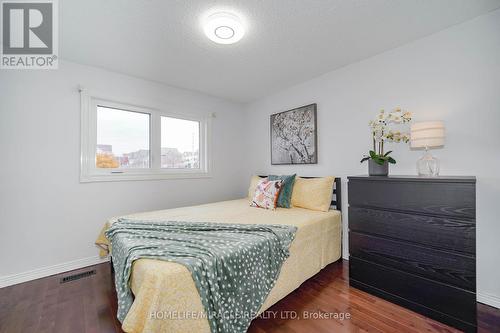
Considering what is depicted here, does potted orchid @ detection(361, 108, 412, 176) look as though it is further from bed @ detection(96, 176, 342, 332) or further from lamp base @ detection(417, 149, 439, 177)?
bed @ detection(96, 176, 342, 332)

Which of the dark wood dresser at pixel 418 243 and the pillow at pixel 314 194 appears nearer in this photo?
the dark wood dresser at pixel 418 243

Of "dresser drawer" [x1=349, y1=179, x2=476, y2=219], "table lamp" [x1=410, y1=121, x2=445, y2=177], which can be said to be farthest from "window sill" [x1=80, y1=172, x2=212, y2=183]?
"table lamp" [x1=410, y1=121, x2=445, y2=177]

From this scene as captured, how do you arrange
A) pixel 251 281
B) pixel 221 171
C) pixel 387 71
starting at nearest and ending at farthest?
pixel 251 281 → pixel 387 71 → pixel 221 171

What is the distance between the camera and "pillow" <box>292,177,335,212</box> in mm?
2510

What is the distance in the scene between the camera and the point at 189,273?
117cm

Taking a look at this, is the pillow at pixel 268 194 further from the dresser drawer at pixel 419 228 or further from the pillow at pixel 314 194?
the dresser drawer at pixel 419 228

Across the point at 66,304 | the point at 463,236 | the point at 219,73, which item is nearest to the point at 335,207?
the point at 463,236

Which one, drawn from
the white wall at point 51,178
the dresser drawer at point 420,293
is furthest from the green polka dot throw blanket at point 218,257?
the white wall at point 51,178

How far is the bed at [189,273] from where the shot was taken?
107cm

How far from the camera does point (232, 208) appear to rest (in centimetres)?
270

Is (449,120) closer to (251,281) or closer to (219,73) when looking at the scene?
(251,281)

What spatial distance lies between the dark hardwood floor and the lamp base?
1110 millimetres

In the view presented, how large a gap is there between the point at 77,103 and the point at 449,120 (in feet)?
12.6

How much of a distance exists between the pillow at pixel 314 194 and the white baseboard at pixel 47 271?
2.49m
